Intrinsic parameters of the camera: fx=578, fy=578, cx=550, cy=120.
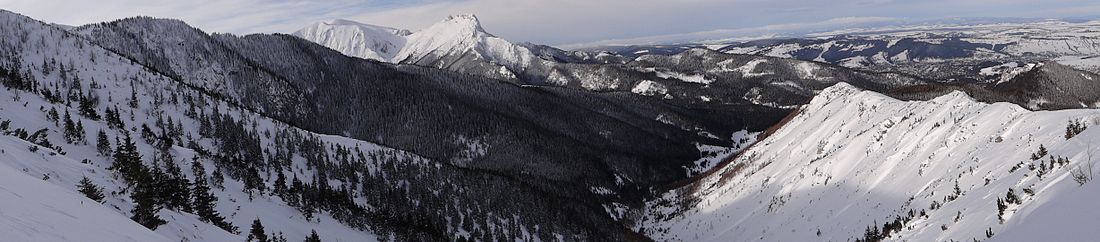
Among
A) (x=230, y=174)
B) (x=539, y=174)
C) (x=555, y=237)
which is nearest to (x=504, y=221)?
(x=555, y=237)

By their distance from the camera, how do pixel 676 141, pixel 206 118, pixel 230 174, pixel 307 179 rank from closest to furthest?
pixel 230 174 → pixel 307 179 → pixel 206 118 → pixel 676 141

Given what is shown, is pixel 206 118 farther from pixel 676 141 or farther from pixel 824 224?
pixel 676 141

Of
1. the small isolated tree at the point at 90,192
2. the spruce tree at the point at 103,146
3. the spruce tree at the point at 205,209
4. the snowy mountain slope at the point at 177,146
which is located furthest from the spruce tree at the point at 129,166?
the small isolated tree at the point at 90,192

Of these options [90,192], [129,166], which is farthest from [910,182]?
[129,166]

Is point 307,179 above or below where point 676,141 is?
above

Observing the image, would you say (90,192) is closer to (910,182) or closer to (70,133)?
(70,133)

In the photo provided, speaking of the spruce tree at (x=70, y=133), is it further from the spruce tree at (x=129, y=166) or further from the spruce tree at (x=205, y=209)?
the spruce tree at (x=205, y=209)
